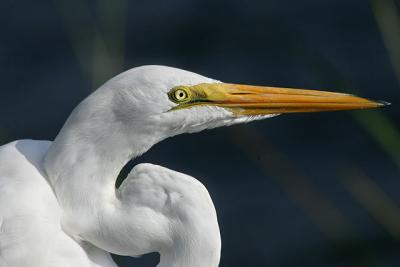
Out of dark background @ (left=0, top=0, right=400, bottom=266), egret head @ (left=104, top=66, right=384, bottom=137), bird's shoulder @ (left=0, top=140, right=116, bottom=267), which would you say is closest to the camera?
egret head @ (left=104, top=66, right=384, bottom=137)

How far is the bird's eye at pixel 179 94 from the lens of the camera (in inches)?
127

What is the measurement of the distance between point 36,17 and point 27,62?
39 cm

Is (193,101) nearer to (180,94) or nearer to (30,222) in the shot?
(180,94)

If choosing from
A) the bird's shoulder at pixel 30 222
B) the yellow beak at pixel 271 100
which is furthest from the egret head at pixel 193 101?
the bird's shoulder at pixel 30 222

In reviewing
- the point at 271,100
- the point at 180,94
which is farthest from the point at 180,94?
the point at 271,100

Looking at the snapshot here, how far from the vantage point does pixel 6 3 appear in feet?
22.2

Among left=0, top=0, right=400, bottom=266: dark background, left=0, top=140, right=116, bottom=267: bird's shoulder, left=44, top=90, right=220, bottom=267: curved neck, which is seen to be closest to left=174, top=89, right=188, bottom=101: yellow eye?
left=44, top=90, right=220, bottom=267: curved neck

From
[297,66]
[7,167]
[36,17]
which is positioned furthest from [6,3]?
[7,167]

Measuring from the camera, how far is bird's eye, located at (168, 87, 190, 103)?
3219 millimetres

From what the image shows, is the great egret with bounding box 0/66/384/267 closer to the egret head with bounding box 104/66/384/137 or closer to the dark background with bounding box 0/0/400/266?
the egret head with bounding box 104/66/384/137

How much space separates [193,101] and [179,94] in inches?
2.5

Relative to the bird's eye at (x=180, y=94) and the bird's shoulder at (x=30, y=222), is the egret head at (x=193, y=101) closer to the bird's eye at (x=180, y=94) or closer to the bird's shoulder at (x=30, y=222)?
the bird's eye at (x=180, y=94)

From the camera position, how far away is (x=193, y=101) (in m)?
3.27

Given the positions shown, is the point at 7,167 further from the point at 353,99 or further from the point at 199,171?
the point at 199,171
